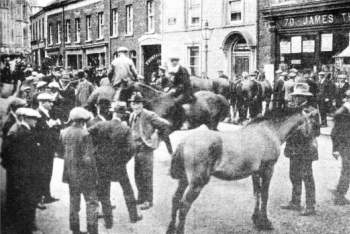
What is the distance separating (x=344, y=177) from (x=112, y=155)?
2.63m

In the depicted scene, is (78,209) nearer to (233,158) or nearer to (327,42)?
(233,158)

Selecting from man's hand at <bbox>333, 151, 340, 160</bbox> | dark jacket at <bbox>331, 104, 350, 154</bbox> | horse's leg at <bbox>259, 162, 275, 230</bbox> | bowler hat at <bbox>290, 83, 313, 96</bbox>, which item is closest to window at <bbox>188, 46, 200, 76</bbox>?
bowler hat at <bbox>290, 83, 313, 96</bbox>

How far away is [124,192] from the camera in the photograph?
4246 millimetres

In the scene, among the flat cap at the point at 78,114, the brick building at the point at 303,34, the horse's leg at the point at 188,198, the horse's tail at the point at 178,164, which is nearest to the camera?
the flat cap at the point at 78,114

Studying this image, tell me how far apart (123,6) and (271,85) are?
6.19ft

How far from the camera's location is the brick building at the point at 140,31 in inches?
186

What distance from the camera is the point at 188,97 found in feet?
17.5

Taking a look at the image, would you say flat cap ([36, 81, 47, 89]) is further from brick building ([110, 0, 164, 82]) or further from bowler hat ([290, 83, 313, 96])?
bowler hat ([290, 83, 313, 96])

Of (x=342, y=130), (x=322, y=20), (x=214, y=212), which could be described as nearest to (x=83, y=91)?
(x=214, y=212)

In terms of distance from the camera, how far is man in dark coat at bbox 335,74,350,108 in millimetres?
5977

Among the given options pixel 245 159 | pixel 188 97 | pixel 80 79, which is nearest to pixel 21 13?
pixel 80 79

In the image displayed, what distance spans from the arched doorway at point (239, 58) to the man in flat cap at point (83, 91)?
1.70 metres

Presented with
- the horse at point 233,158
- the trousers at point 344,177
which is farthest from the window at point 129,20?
the trousers at point 344,177

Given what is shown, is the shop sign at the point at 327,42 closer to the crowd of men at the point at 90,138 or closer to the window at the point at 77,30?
the crowd of men at the point at 90,138
